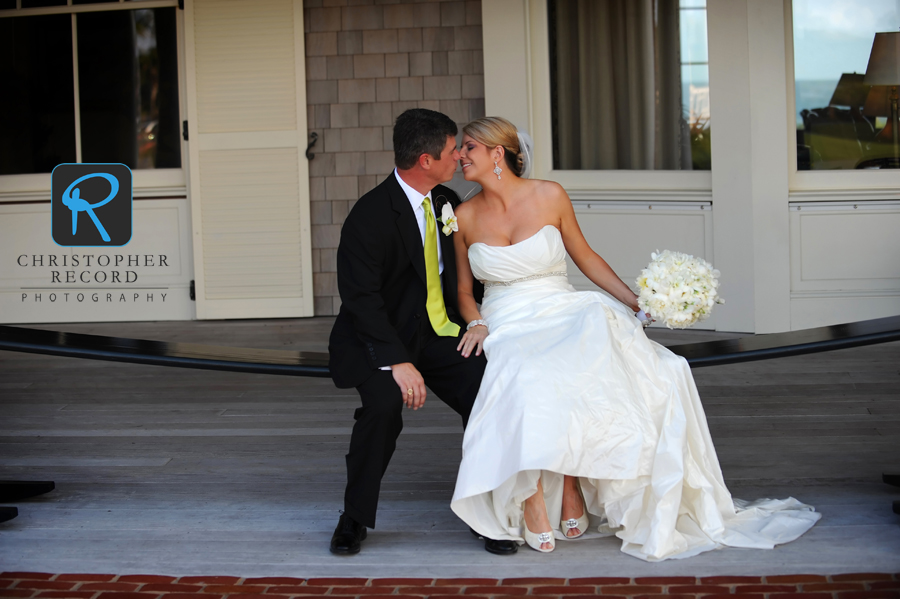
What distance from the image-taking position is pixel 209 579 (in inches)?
110

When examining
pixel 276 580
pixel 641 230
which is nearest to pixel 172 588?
pixel 276 580

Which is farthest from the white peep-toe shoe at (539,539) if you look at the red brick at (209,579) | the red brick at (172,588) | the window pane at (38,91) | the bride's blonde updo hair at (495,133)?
the window pane at (38,91)

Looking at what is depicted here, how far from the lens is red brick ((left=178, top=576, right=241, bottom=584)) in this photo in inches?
109

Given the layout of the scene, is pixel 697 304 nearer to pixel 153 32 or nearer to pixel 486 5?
pixel 486 5

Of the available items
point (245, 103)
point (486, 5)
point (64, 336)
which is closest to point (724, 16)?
point (486, 5)

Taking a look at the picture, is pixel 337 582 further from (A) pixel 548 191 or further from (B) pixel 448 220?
(A) pixel 548 191

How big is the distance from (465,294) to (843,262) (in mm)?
3819

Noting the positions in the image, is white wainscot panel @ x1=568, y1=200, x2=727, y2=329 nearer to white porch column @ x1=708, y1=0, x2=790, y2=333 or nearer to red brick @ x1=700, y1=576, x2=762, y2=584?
white porch column @ x1=708, y1=0, x2=790, y2=333

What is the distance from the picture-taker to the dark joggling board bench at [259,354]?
316cm

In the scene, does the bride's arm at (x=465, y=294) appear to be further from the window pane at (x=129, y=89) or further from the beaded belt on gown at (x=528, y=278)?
the window pane at (x=129, y=89)

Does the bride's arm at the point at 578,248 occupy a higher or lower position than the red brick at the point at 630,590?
higher

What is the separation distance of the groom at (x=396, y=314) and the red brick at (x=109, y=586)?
0.63 metres

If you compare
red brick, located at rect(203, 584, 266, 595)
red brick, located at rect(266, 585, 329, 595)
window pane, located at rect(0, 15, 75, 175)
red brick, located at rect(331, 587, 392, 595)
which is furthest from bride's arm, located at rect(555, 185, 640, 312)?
window pane, located at rect(0, 15, 75, 175)

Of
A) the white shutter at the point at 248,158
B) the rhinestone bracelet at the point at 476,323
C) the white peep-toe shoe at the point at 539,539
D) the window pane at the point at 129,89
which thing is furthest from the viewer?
the window pane at the point at 129,89
